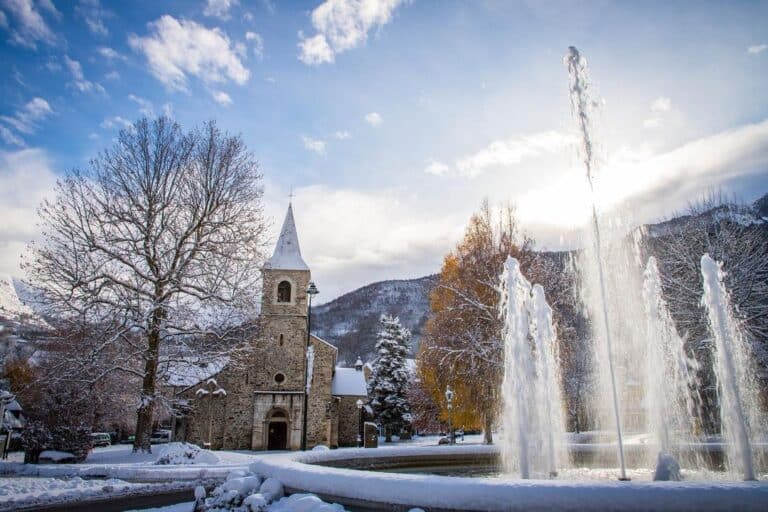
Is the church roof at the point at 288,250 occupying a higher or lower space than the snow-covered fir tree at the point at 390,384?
higher

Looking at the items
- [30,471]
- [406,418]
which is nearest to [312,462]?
[30,471]

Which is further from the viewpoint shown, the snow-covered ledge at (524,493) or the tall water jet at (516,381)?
the tall water jet at (516,381)

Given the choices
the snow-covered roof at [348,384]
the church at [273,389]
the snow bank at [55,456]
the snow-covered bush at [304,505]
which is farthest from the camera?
the snow-covered roof at [348,384]

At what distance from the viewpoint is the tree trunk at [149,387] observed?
16016mm

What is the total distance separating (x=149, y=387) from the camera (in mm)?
16125

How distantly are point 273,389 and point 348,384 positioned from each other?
689 centimetres

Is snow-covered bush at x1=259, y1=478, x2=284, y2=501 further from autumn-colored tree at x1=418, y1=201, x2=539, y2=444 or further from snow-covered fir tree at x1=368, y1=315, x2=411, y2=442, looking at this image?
snow-covered fir tree at x1=368, y1=315, x2=411, y2=442

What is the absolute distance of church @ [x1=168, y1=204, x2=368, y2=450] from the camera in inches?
1029

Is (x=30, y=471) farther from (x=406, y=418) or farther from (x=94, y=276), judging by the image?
(x=406, y=418)

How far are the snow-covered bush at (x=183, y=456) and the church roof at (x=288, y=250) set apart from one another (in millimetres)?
14454

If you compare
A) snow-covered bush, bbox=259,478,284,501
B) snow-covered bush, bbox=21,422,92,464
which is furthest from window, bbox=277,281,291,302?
snow-covered bush, bbox=259,478,284,501

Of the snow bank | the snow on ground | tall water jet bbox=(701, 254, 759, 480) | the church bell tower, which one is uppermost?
the church bell tower

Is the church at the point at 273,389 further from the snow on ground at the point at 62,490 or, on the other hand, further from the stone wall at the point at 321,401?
the snow on ground at the point at 62,490

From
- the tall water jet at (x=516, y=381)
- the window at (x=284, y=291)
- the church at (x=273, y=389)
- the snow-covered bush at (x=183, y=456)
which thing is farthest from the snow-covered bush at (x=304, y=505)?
the window at (x=284, y=291)
